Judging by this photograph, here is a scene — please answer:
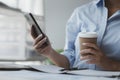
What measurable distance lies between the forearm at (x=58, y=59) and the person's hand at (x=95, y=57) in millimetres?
240

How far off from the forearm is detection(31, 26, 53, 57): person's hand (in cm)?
3

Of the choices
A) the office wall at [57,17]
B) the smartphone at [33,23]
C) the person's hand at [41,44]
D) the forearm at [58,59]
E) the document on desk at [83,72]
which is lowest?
the document on desk at [83,72]

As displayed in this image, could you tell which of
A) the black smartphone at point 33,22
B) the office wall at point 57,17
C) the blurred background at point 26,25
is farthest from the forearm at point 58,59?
the office wall at point 57,17

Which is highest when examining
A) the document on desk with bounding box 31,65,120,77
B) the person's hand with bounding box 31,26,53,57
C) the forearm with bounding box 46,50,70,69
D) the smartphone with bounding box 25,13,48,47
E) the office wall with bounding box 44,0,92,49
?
the office wall with bounding box 44,0,92,49

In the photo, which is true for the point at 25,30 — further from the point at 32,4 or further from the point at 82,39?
the point at 82,39

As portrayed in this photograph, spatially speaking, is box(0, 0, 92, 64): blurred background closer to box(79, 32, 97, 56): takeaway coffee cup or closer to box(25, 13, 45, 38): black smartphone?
box(25, 13, 45, 38): black smartphone

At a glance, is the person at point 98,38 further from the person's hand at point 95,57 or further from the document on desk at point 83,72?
the document on desk at point 83,72

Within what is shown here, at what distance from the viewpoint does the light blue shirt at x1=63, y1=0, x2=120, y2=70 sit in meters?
1.26

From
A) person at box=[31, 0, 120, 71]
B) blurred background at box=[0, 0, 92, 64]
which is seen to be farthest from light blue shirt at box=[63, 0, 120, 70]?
blurred background at box=[0, 0, 92, 64]

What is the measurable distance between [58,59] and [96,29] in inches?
8.4

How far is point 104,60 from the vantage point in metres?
1.14

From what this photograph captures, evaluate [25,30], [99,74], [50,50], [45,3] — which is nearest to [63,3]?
[45,3]

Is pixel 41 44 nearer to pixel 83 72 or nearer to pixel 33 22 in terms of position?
pixel 33 22

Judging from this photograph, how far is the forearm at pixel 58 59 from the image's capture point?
Result: 1.32m
